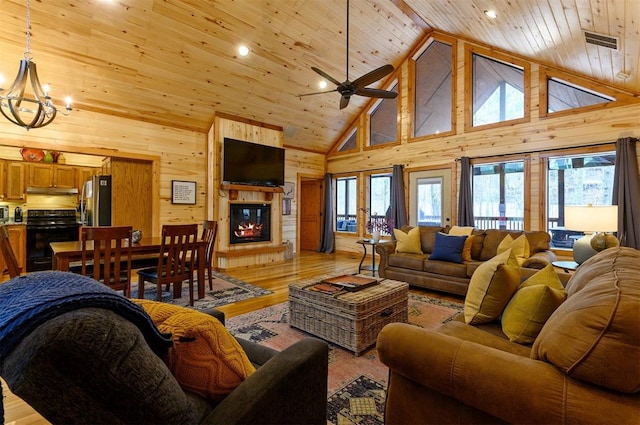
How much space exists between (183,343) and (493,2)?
16.2 feet

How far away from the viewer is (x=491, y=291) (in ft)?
5.86

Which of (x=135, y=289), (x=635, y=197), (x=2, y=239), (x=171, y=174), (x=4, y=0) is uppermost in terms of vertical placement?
(x=4, y=0)

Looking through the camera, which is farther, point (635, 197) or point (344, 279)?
point (635, 197)

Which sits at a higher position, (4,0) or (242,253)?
(4,0)

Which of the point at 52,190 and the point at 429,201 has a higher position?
the point at 52,190

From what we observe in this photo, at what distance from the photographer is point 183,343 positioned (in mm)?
918

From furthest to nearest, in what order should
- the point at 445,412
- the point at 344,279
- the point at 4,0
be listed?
the point at 4,0, the point at 344,279, the point at 445,412

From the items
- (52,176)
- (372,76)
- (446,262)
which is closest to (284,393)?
(446,262)

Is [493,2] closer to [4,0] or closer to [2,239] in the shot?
[2,239]

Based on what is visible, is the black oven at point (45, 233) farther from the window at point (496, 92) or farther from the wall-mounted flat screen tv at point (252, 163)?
the window at point (496, 92)

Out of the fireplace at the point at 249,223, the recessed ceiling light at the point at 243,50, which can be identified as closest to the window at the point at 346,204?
the fireplace at the point at 249,223

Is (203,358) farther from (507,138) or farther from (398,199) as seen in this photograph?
(398,199)

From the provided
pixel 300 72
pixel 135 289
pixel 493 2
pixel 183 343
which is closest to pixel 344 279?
pixel 183 343

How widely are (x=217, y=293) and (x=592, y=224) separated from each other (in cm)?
428
